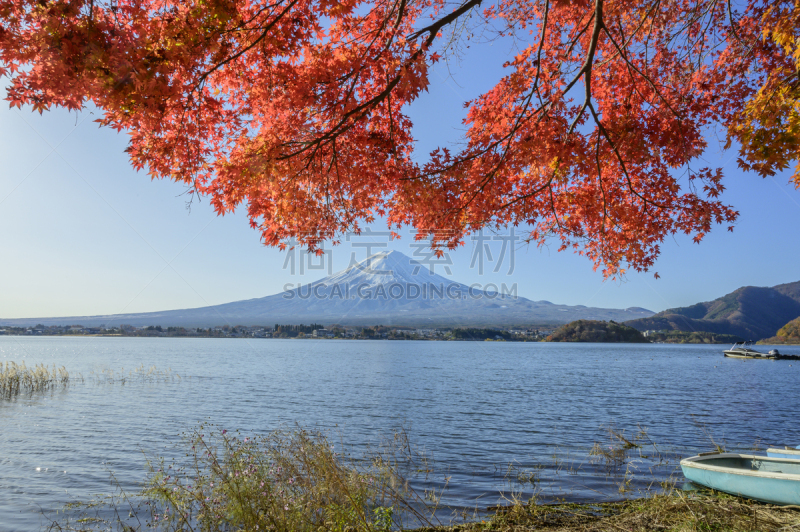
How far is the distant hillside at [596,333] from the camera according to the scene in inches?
6388

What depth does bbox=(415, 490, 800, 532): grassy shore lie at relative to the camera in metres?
4.80

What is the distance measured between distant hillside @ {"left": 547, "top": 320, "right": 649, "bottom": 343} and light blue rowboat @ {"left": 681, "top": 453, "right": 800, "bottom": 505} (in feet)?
551

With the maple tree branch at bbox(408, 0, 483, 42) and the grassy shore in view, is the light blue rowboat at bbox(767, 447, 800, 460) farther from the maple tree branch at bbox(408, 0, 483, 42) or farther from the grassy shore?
the maple tree branch at bbox(408, 0, 483, 42)

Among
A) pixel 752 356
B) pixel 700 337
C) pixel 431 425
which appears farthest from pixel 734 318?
pixel 431 425

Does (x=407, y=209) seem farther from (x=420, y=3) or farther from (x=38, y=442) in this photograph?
(x=38, y=442)

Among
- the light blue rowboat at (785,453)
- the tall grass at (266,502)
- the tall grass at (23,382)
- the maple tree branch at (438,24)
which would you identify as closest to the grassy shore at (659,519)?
the tall grass at (266,502)

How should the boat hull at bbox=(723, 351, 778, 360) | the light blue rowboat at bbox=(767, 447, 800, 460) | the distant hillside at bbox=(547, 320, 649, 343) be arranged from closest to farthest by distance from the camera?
the light blue rowboat at bbox=(767, 447, 800, 460), the boat hull at bbox=(723, 351, 778, 360), the distant hillside at bbox=(547, 320, 649, 343)

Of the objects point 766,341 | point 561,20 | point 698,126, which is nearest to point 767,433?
point 698,126

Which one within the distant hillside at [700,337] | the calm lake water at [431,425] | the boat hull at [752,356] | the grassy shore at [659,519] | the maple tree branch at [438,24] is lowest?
the distant hillside at [700,337]

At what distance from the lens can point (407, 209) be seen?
773 centimetres

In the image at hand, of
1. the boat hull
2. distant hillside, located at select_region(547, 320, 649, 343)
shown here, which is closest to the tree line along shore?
distant hillside, located at select_region(547, 320, 649, 343)

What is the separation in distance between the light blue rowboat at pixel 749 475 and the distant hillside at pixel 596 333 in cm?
16797

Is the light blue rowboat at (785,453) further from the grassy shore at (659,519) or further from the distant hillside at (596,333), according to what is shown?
the distant hillside at (596,333)

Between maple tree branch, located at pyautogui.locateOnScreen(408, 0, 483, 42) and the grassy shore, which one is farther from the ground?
maple tree branch, located at pyautogui.locateOnScreen(408, 0, 483, 42)
